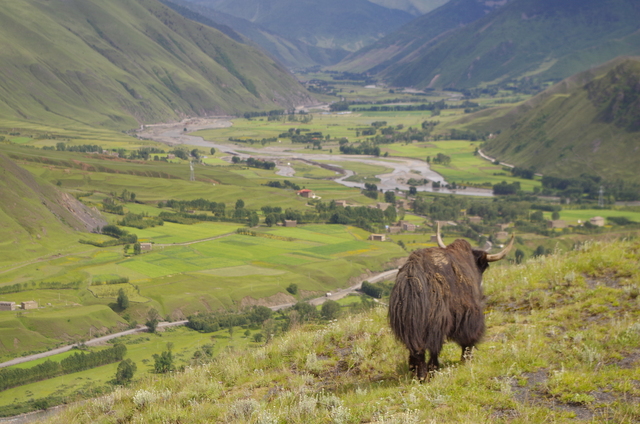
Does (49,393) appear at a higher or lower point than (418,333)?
lower

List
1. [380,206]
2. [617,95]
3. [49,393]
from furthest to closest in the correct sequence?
[617,95] < [380,206] < [49,393]

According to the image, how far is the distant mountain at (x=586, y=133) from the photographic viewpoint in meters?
123

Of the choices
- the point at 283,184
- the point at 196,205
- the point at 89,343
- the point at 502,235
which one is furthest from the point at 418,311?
the point at 283,184

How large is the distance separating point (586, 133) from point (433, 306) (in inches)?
5430

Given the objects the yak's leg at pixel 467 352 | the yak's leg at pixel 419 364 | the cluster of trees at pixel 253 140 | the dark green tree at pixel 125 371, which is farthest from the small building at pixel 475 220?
the cluster of trees at pixel 253 140

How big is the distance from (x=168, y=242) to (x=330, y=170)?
241 ft

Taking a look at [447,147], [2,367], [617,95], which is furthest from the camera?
[447,147]

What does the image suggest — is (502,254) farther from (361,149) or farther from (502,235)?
(361,149)

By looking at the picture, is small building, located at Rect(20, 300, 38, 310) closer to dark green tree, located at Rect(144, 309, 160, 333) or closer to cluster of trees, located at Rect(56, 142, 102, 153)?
dark green tree, located at Rect(144, 309, 160, 333)

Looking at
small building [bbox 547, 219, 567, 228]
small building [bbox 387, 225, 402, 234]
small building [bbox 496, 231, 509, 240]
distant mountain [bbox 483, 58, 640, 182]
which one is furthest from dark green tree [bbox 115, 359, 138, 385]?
distant mountain [bbox 483, 58, 640, 182]

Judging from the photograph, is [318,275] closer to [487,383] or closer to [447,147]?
[487,383]

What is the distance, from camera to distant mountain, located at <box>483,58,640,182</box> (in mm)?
122625

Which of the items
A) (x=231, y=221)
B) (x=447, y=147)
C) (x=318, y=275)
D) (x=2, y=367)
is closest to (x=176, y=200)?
(x=231, y=221)

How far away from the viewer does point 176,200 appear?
4245 inches
